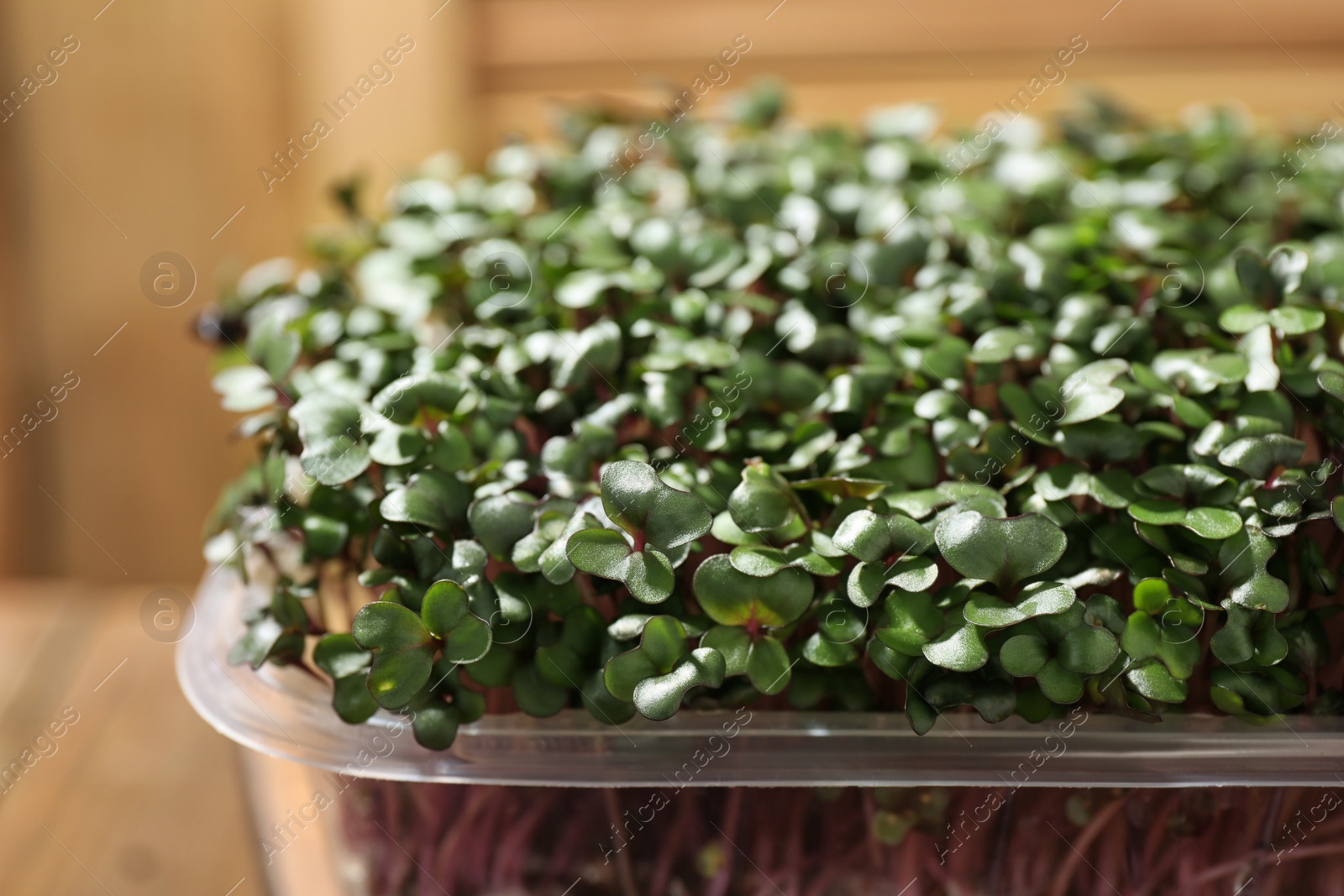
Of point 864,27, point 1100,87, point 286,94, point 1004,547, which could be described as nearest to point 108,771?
point 1004,547

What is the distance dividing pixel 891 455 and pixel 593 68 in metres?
1.21

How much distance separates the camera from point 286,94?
1.69 meters

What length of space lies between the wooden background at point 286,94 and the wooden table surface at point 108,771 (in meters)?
0.67

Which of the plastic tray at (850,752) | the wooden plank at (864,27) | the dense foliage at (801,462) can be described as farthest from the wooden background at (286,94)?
the plastic tray at (850,752)

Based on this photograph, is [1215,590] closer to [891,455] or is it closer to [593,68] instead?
[891,455]

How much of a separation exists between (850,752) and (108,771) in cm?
64

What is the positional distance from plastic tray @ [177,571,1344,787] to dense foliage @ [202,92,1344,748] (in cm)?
2

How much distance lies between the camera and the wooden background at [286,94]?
1527 millimetres

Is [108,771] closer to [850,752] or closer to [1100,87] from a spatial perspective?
[850,752]

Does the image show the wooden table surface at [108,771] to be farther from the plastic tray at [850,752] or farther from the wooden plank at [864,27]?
the wooden plank at [864,27]

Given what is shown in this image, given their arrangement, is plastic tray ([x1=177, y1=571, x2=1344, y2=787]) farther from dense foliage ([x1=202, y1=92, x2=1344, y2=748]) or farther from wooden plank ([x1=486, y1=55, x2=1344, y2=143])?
wooden plank ([x1=486, y1=55, x2=1344, y2=143])

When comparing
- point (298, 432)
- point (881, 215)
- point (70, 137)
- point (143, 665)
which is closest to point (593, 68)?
point (70, 137)

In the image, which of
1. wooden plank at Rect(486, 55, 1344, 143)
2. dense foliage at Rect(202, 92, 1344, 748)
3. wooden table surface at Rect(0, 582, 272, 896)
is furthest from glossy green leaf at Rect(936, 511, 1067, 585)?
wooden plank at Rect(486, 55, 1344, 143)

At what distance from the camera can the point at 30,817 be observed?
769mm
